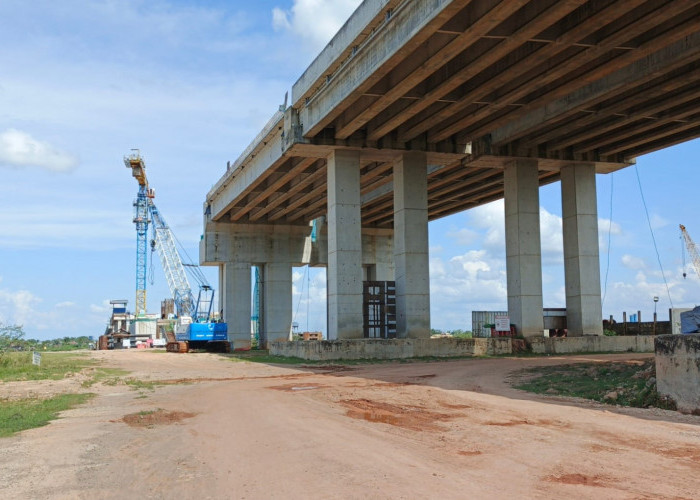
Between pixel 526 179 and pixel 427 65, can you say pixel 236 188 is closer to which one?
pixel 526 179

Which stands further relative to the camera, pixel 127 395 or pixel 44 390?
pixel 44 390

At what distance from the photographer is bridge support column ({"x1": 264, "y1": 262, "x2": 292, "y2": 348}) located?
60.7m

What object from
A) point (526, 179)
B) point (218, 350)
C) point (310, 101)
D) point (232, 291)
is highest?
point (310, 101)

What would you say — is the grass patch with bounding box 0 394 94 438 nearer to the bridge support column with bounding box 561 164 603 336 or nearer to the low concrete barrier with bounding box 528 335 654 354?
the low concrete barrier with bounding box 528 335 654 354

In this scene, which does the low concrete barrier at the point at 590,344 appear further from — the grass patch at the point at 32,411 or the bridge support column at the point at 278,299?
the bridge support column at the point at 278,299

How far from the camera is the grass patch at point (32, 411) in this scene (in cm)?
1337

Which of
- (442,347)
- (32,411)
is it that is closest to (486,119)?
(442,347)

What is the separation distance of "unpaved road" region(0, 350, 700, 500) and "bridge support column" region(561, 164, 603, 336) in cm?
2213

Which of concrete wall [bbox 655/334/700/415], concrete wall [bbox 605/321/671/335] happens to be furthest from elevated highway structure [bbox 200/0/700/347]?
concrete wall [bbox 655/334/700/415]

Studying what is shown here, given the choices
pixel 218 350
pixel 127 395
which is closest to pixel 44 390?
pixel 127 395

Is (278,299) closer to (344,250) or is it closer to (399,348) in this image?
(344,250)

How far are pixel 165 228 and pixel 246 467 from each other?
5175 inches

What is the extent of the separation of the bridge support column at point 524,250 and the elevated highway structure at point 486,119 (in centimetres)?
8

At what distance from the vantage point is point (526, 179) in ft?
123
